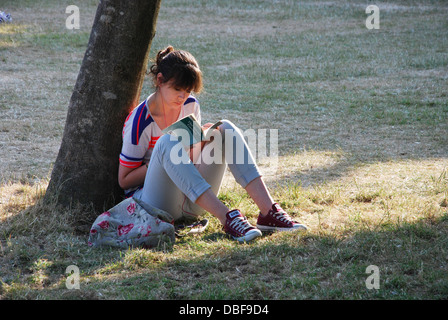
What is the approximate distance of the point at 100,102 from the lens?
3.91 meters

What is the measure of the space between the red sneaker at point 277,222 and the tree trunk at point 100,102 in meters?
1.15

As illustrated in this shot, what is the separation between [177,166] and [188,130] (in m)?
0.29

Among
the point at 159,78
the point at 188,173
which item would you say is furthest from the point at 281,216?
the point at 159,78

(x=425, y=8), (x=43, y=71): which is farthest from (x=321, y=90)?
(x=425, y=8)

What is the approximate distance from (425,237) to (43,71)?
744 centimetres

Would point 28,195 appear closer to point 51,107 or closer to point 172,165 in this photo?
point 172,165

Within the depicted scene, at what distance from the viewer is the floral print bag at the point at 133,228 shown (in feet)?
11.5

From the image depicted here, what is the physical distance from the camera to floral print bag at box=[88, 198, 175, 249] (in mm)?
3492

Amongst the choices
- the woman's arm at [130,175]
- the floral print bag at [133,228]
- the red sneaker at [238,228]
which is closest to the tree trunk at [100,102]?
the woman's arm at [130,175]

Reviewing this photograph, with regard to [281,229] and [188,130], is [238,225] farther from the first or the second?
[188,130]

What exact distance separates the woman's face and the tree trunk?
37 cm

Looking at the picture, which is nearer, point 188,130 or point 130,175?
point 188,130

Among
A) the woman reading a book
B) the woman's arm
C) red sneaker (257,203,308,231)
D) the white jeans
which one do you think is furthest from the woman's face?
red sneaker (257,203,308,231)

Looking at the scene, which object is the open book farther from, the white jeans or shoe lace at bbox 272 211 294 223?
shoe lace at bbox 272 211 294 223
